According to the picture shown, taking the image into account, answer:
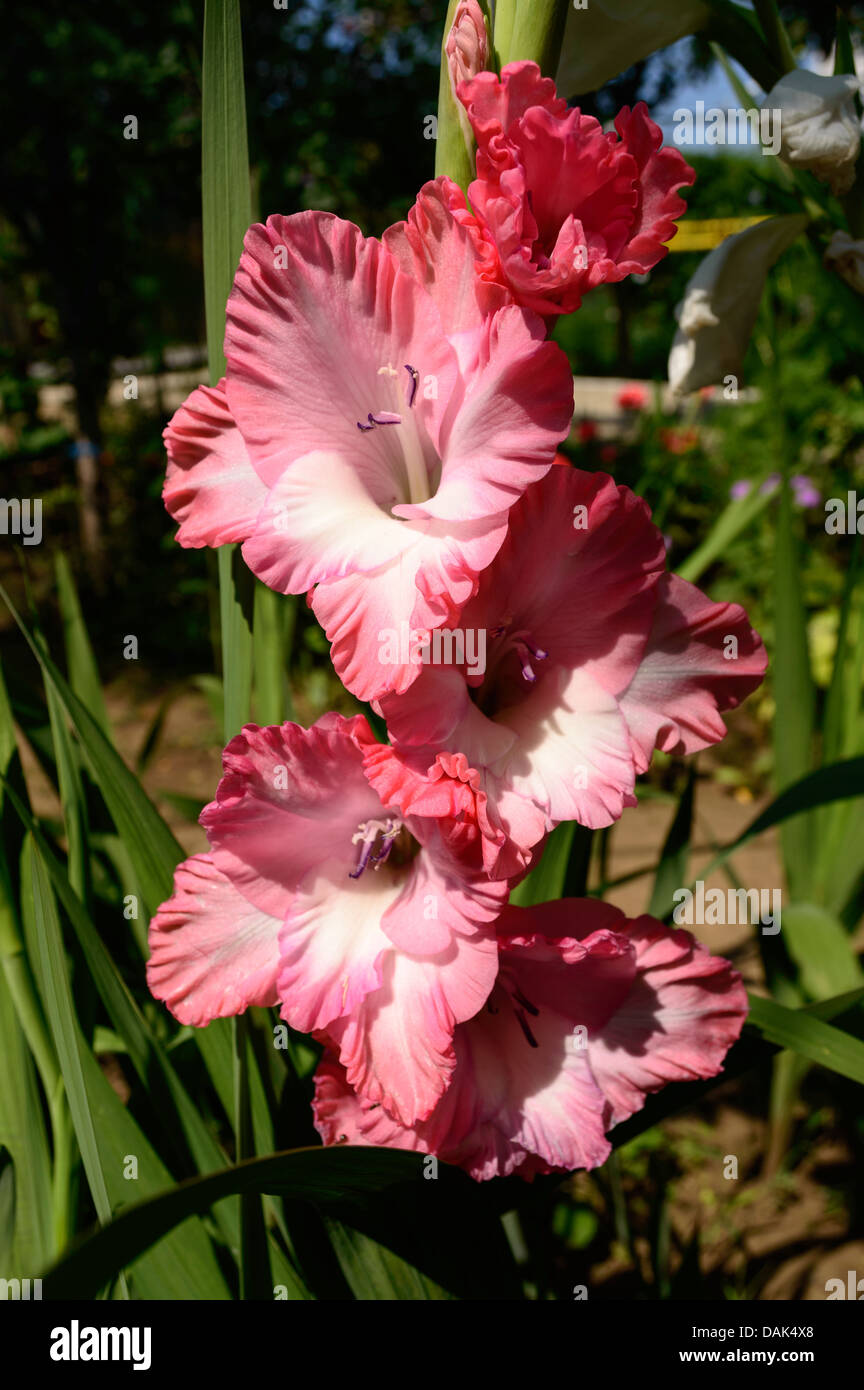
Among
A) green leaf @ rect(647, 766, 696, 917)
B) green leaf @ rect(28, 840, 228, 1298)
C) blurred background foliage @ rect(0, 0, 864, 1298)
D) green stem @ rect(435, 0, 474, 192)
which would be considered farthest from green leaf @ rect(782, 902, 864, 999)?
green stem @ rect(435, 0, 474, 192)

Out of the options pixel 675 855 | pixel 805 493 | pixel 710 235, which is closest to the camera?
pixel 675 855

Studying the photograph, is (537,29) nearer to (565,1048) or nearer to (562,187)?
(562,187)

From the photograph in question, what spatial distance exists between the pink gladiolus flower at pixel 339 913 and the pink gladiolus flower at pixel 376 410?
10cm

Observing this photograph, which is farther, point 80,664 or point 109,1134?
point 80,664

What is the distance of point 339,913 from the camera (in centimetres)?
65

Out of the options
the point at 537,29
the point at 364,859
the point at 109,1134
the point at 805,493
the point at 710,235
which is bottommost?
the point at 109,1134

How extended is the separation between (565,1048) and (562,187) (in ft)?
1.80

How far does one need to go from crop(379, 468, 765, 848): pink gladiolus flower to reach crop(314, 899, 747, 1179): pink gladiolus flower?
105 millimetres

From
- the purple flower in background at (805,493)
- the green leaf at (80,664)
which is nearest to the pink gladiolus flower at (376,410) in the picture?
the green leaf at (80,664)

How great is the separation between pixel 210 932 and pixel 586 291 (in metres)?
0.46

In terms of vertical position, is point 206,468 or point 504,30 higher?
point 504,30

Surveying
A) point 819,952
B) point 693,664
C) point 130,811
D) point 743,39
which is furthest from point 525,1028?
point 819,952

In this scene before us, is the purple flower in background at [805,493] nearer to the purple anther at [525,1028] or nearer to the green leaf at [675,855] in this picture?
the green leaf at [675,855]
